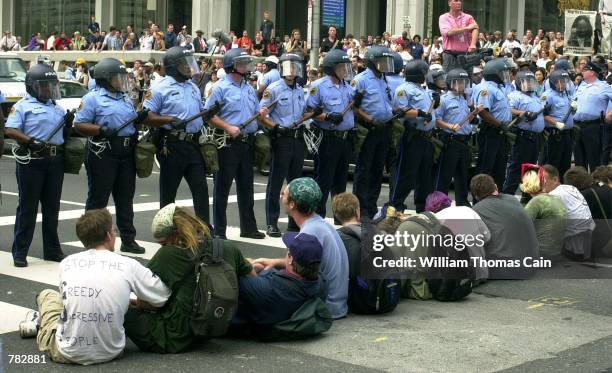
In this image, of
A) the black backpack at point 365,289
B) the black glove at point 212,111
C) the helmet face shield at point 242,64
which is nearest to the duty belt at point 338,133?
the helmet face shield at point 242,64

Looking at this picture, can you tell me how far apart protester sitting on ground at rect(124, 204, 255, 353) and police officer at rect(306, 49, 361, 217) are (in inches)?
221

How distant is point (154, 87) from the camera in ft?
38.0

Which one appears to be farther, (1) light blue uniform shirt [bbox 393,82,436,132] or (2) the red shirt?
(2) the red shirt

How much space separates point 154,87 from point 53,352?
473cm

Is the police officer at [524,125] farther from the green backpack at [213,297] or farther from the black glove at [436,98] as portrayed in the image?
the green backpack at [213,297]

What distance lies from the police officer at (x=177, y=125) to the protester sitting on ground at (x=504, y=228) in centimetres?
296

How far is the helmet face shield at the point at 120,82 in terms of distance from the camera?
10883 mm

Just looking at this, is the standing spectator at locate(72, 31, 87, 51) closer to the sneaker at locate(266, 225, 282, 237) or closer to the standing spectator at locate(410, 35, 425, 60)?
the standing spectator at locate(410, 35, 425, 60)

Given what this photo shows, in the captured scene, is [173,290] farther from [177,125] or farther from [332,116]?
[332,116]

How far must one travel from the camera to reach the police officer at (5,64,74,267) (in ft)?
34.6

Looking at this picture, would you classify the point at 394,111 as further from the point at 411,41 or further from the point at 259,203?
the point at 411,41

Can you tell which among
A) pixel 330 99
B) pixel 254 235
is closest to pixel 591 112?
pixel 330 99

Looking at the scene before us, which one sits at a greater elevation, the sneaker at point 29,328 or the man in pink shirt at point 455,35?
the man in pink shirt at point 455,35

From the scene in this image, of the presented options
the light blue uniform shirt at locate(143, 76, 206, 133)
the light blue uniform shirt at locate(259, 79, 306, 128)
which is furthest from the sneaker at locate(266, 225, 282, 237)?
the light blue uniform shirt at locate(143, 76, 206, 133)
